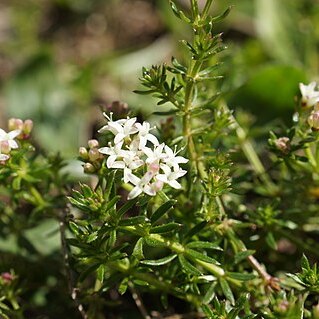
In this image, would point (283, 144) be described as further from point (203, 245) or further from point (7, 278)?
point (7, 278)

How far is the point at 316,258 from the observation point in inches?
136

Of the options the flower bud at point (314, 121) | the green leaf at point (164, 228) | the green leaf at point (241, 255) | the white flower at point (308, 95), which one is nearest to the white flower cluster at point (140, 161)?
the green leaf at point (164, 228)

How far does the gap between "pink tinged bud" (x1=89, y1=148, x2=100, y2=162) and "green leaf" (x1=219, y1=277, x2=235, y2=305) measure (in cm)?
82

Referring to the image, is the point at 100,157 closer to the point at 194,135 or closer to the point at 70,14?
the point at 194,135

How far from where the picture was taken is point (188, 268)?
8.78ft

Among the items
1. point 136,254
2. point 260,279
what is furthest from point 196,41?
point 260,279

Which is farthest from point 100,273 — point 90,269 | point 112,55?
point 112,55

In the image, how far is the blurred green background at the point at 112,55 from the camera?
4641 mm

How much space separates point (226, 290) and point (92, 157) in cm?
87

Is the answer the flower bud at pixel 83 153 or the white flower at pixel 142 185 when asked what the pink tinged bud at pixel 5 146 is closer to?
the flower bud at pixel 83 153

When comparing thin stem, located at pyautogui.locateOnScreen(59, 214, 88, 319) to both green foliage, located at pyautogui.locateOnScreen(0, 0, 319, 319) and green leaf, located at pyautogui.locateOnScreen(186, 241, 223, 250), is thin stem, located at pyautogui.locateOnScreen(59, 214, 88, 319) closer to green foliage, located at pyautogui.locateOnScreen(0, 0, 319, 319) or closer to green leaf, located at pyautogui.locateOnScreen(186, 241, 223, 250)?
green foliage, located at pyautogui.locateOnScreen(0, 0, 319, 319)

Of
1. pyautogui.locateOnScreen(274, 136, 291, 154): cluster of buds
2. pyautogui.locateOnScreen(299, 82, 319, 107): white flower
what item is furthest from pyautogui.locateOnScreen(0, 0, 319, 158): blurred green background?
pyautogui.locateOnScreen(274, 136, 291, 154): cluster of buds

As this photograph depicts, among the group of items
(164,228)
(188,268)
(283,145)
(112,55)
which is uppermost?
(283,145)

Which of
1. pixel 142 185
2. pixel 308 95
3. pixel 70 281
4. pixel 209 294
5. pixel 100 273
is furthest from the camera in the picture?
pixel 308 95
